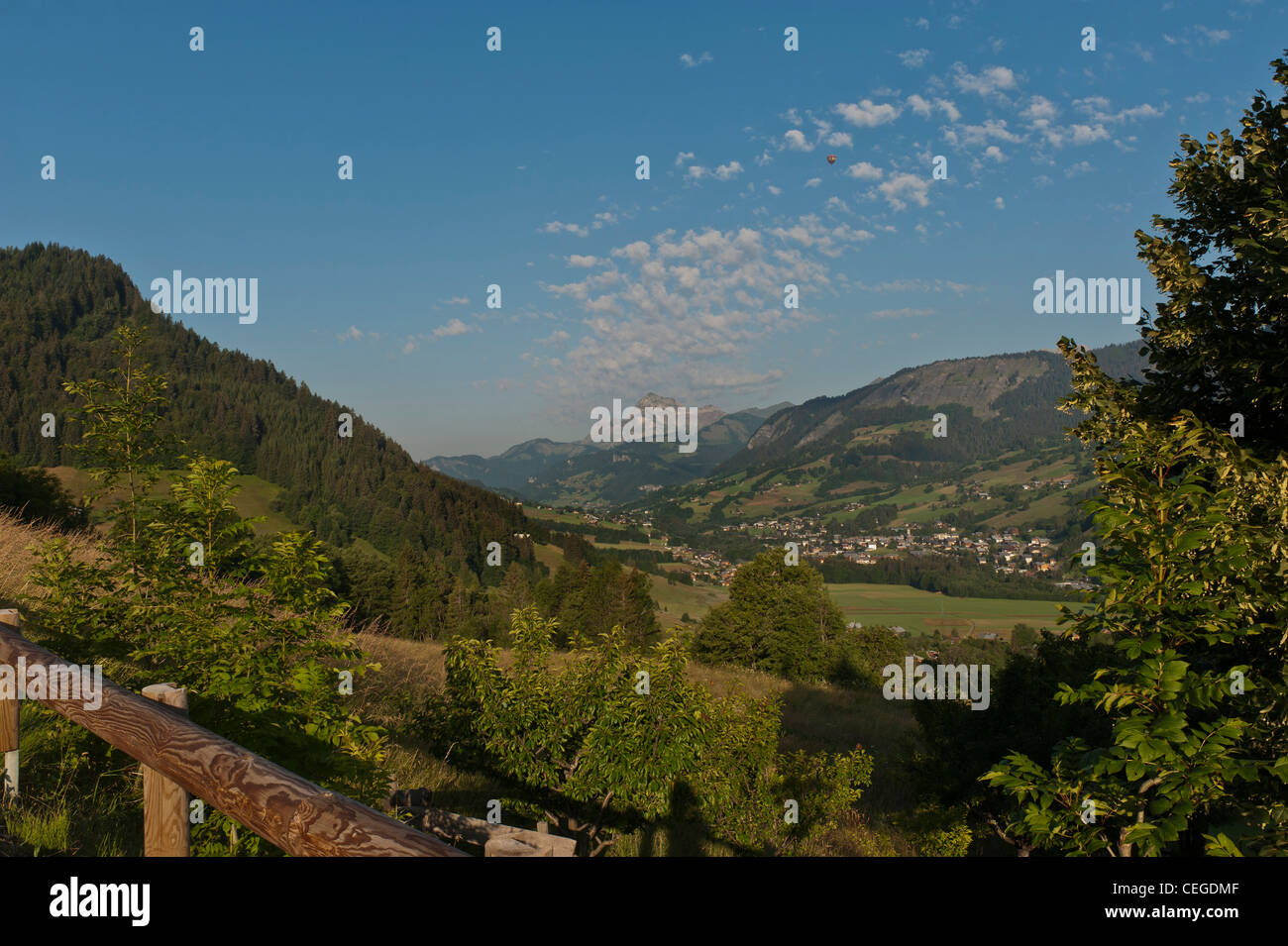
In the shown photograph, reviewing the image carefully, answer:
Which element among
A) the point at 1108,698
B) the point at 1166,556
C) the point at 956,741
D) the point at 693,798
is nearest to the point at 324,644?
the point at 1108,698

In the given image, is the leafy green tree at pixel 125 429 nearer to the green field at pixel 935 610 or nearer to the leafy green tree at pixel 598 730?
the leafy green tree at pixel 598 730

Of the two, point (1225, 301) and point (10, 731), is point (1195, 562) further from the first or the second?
point (10, 731)

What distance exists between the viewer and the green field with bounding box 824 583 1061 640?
117m

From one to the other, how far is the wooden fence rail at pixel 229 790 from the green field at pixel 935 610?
374ft

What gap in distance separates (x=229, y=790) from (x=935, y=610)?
509 ft

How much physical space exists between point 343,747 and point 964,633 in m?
120

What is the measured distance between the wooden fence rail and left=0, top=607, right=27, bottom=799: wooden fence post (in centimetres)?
109

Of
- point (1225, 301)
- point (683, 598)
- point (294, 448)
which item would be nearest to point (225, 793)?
point (1225, 301)

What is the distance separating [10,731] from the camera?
509 cm

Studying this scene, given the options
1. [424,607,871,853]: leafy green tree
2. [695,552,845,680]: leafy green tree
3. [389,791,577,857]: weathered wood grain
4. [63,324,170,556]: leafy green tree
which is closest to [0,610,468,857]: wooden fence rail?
[389,791,577,857]: weathered wood grain

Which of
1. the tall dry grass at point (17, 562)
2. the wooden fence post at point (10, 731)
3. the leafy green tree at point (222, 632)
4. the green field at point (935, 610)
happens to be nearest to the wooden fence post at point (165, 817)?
the leafy green tree at point (222, 632)

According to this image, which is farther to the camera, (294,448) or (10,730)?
(294,448)

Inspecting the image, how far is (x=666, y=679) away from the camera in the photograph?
A: 26.5 ft

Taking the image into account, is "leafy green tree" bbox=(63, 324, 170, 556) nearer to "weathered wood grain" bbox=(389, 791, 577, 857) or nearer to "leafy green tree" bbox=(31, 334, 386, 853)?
"leafy green tree" bbox=(31, 334, 386, 853)
